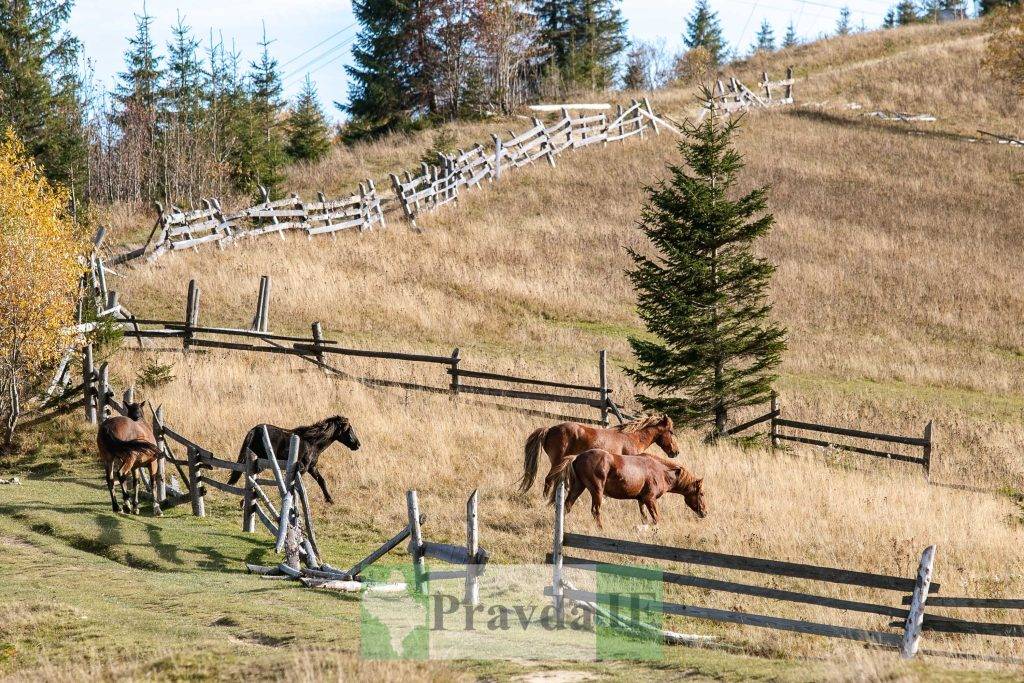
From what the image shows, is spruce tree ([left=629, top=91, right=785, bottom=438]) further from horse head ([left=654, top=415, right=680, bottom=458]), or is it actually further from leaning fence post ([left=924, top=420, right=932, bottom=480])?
horse head ([left=654, top=415, right=680, bottom=458])

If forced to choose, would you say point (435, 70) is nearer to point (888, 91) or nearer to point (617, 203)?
point (617, 203)

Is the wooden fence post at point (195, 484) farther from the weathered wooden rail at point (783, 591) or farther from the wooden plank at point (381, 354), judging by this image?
the wooden plank at point (381, 354)

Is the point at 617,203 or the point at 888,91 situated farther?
the point at 888,91

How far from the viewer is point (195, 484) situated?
647 inches

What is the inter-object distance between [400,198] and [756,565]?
99.8ft

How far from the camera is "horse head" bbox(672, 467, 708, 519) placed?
15.5 meters

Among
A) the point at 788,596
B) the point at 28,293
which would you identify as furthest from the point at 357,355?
the point at 788,596

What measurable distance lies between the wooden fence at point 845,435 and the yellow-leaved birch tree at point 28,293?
14740 millimetres

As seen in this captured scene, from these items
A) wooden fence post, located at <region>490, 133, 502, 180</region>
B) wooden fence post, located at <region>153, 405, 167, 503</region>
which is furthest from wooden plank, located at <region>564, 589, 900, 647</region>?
wooden fence post, located at <region>490, 133, 502, 180</region>

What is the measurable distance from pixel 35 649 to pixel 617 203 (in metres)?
35.5

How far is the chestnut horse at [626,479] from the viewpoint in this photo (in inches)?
587

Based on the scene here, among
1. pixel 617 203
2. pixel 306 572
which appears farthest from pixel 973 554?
A: pixel 617 203

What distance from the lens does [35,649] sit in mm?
10430

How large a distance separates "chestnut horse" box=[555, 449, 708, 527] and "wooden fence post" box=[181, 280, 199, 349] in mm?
14123
